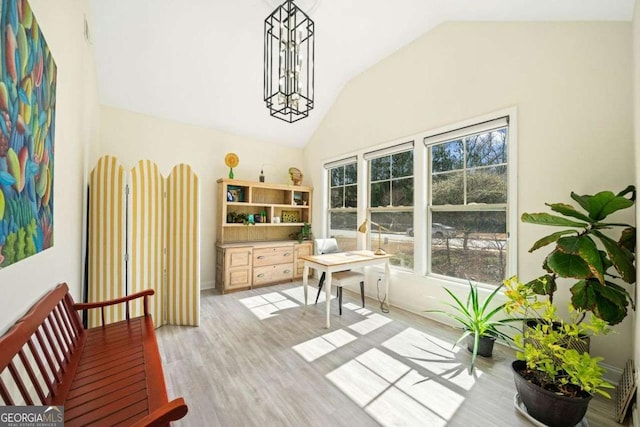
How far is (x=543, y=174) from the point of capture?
2.26m

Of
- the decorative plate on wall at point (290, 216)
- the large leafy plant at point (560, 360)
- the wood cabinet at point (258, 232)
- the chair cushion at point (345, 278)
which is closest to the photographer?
the large leafy plant at point (560, 360)

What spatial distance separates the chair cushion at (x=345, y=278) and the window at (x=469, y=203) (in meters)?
0.95

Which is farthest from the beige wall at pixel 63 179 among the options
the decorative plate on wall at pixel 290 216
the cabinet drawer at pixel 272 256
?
the decorative plate on wall at pixel 290 216

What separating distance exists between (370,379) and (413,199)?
223cm

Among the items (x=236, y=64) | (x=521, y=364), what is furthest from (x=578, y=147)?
(x=236, y=64)

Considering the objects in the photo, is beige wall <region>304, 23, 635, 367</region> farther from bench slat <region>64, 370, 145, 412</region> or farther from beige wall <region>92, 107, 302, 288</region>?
bench slat <region>64, 370, 145, 412</region>

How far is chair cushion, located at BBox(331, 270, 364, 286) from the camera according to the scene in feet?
9.98

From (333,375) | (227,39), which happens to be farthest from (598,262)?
(227,39)

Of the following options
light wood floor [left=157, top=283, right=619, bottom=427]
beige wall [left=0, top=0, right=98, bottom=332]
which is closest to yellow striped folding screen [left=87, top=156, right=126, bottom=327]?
beige wall [left=0, top=0, right=98, bottom=332]

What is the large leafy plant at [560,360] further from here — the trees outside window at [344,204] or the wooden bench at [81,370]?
the trees outside window at [344,204]

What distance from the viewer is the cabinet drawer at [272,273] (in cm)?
420

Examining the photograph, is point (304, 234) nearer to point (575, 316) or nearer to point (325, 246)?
point (325, 246)

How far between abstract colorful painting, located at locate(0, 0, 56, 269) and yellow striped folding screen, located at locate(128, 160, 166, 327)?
4.75 feet

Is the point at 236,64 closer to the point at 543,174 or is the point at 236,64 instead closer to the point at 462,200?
the point at 462,200
